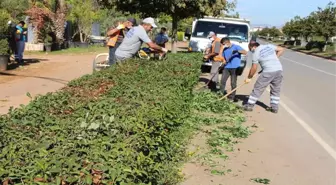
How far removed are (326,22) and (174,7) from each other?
40921 mm

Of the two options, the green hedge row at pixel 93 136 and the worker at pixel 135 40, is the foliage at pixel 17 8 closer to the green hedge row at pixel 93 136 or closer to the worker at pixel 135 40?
the worker at pixel 135 40

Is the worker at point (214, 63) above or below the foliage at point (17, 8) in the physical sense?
below

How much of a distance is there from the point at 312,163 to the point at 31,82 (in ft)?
29.6

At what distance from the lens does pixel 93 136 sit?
10.6 ft

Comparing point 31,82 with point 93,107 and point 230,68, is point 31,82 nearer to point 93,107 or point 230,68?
point 230,68

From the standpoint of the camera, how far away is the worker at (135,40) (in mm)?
8375

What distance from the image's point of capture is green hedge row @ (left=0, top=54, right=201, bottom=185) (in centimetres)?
249

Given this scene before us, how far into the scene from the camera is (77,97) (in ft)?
16.4

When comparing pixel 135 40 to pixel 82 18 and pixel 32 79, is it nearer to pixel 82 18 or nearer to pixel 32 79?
pixel 32 79

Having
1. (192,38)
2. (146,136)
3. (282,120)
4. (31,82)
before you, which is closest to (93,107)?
(146,136)

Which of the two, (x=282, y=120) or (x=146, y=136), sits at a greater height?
(x=146, y=136)

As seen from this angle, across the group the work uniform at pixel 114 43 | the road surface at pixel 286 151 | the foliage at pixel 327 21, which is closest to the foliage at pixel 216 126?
the road surface at pixel 286 151

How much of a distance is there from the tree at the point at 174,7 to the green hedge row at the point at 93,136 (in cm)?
1135

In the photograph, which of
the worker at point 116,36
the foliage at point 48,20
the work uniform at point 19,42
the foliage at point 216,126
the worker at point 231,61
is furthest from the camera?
the foliage at point 48,20
